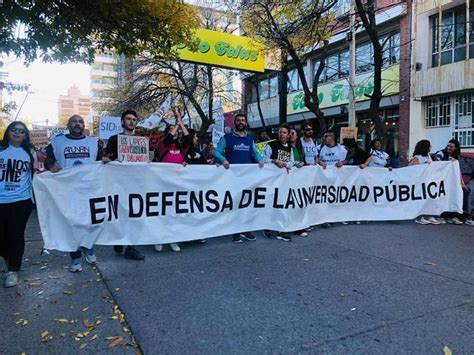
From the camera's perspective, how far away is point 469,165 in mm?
8828

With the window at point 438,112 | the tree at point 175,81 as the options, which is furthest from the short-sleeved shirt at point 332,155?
the tree at point 175,81

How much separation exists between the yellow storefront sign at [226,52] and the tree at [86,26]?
4.73 metres

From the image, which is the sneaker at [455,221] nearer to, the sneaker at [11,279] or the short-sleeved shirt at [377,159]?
the short-sleeved shirt at [377,159]

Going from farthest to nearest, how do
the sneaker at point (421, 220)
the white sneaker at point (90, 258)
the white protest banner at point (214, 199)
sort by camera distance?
the sneaker at point (421, 220) < the white sneaker at point (90, 258) < the white protest banner at point (214, 199)

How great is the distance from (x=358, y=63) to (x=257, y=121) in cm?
1058

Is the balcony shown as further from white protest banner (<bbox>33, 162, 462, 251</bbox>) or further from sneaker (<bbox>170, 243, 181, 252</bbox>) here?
sneaker (<bbox>170, 243, 181, 252</bbox>)

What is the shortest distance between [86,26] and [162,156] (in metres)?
4.03

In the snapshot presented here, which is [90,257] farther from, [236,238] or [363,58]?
[363,58]

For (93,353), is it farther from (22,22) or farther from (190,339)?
(22,22)

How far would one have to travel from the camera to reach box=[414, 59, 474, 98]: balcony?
13836mm

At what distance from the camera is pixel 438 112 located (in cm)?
1535

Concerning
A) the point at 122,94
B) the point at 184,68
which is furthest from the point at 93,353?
the point at 122,94

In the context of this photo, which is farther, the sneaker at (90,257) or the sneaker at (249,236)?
the sneaker at (249,236)

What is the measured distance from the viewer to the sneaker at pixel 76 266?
4.79 metres
